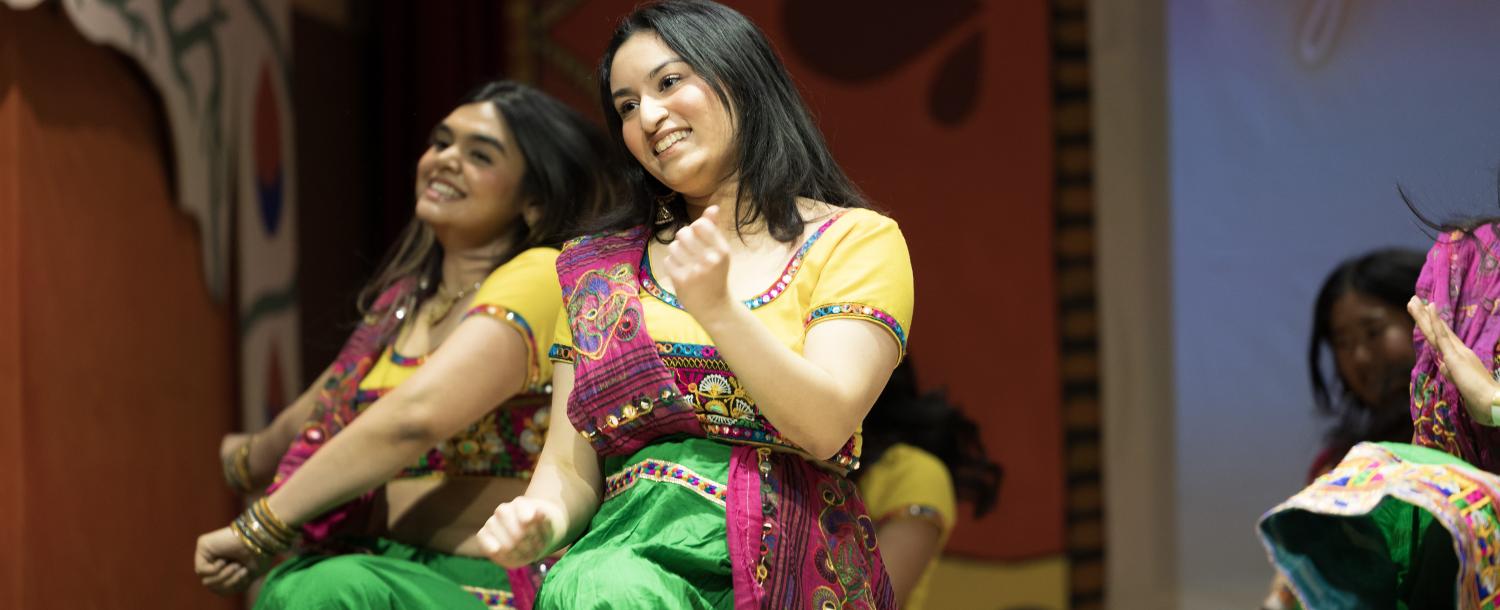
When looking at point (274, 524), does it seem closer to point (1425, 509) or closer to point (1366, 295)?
point (1425, 509)

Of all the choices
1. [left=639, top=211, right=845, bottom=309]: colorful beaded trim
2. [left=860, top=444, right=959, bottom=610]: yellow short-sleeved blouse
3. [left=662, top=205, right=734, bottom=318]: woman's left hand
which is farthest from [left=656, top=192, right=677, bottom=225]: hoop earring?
[left=860, top=444, right=959, bottom=610]: yellow short-sleeved blouse

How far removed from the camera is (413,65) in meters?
4.61

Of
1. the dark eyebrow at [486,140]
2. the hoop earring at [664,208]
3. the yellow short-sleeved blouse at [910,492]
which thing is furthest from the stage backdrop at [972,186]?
the hoop earring at [664,208]

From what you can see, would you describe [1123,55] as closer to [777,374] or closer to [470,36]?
[470,36]

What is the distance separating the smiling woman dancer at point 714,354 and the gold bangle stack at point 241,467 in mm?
1181

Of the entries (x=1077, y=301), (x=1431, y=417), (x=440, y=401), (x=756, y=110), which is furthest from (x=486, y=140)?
(x=1077, y=301)

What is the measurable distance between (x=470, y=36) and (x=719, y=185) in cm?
262

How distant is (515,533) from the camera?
184 cm

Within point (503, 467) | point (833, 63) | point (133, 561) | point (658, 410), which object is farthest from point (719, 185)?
point (833, 63)

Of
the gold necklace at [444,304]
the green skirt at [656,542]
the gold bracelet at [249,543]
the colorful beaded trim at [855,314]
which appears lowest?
the gold bracelet at [249,543]

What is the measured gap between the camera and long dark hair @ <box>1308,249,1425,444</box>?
313 cm

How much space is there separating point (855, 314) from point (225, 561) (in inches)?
48.9

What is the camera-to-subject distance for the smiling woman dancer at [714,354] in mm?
1846

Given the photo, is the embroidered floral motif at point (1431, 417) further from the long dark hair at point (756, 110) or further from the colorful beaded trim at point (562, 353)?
the colorful beaded trim at point (562, 353)
